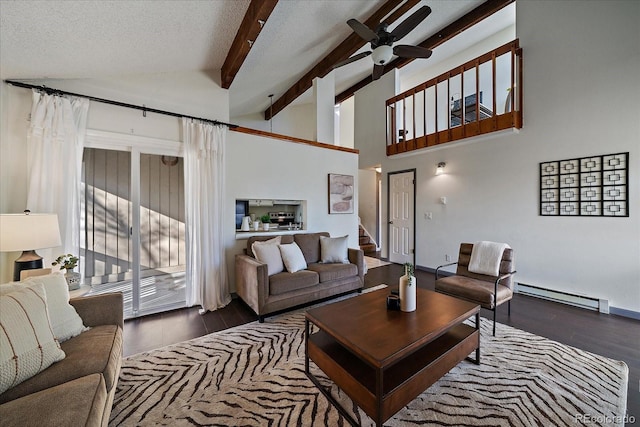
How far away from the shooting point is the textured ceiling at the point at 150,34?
1691 mm

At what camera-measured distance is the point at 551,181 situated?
338 centimetres

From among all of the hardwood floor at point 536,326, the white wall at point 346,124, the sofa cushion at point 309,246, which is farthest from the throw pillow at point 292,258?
the white wall at point 346,124

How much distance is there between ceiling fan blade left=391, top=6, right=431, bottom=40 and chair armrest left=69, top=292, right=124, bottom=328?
348cm

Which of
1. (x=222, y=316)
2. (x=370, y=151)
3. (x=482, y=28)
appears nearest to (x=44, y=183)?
(x=222, y=316)

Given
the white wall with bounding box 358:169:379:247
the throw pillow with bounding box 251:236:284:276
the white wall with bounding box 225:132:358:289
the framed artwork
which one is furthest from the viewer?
the white wall with bounding box 358:169:379:247

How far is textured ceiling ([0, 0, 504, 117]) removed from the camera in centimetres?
169

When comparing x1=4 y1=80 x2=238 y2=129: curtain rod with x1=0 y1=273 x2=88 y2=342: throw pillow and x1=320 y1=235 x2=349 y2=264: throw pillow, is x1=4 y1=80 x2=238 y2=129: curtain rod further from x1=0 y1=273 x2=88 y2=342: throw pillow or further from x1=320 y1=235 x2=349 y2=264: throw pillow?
x1=320 y1=235 x2=349 y2=264: throw pillow

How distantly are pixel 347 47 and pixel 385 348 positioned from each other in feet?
13.4

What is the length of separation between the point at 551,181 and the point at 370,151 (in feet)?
11.7

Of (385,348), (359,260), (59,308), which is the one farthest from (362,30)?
(59,308)

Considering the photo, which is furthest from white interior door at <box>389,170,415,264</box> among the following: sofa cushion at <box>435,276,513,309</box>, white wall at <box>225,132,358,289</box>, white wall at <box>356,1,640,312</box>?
sofa cushion at <box>435,276,513,309</box>

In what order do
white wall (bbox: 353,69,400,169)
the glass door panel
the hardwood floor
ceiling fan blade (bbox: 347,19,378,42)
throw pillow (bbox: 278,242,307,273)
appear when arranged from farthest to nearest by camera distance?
white wall (bbox: 353,69,400,169) → the glass door panel → throw pillow (bbox: 278,242,307,273) → ceiling fan blade (bbox: 347,19,378,42) → the hardwood floor

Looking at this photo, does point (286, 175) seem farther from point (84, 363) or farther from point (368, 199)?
point (368, 199)

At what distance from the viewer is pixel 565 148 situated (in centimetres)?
326
